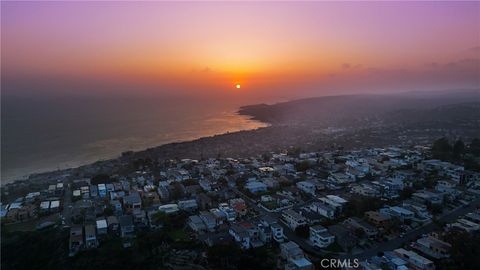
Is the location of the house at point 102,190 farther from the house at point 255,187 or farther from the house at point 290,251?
the house at point 290,251

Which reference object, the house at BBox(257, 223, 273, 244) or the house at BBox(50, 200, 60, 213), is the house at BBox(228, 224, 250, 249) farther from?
the house at BBox(50, 200, 60, 213)

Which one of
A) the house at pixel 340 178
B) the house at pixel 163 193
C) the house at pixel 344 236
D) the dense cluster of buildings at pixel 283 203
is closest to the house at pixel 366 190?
the dense cluster of buildings at pixel 283 203

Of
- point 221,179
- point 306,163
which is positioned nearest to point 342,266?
point 221,179

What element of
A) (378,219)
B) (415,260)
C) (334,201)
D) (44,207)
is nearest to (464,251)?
(415,260)

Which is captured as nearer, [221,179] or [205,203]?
[205,203]

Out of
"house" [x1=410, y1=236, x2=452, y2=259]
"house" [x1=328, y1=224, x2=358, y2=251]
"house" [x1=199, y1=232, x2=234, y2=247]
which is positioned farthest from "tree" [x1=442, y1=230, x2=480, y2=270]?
"house" [x1=199, y1=232, x2=234, y2=247]

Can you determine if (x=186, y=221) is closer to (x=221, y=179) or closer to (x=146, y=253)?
(x=146, y=253)
